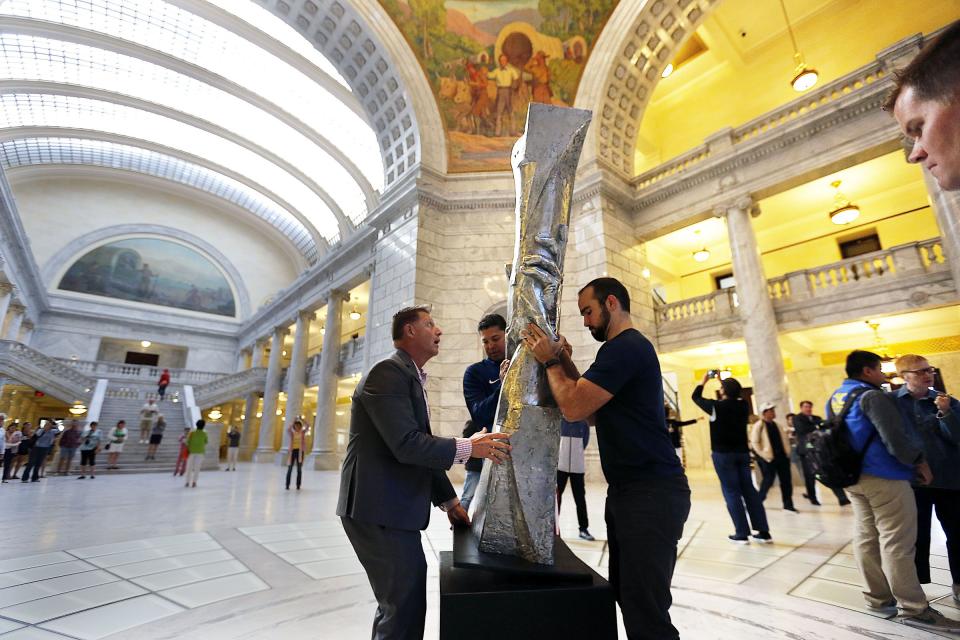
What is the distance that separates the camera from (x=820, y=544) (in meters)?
4.14

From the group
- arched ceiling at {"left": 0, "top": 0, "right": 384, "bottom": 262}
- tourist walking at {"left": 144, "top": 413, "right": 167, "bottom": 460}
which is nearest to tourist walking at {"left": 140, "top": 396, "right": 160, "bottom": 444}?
tourist walking at {"left": 144, "top": 413, "right": 167, "bottom": 460}

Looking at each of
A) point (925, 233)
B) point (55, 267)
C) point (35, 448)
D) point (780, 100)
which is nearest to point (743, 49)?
point (780, 100)

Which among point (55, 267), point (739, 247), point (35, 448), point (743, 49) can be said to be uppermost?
point (743, 49)

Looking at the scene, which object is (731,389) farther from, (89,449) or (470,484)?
(89,449)

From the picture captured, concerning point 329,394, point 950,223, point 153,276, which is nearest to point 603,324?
point 950,223

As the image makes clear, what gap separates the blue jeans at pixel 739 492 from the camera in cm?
430

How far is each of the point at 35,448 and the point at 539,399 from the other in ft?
43.1

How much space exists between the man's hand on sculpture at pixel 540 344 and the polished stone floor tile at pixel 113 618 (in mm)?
2469

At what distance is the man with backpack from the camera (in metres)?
2.44

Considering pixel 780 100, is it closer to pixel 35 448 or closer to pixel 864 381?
pixel 864 381

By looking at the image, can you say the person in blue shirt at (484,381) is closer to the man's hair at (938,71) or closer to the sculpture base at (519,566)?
the sculpture base at (519,566)

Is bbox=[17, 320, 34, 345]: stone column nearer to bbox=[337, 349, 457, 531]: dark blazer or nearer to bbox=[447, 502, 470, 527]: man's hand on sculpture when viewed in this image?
bbox=[337, 349, 457, 531]: dark blazer

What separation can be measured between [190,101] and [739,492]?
2491 cm

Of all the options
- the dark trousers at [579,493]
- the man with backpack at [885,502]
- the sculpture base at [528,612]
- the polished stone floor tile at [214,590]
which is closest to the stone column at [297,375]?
the dark trousers at [579,493]
